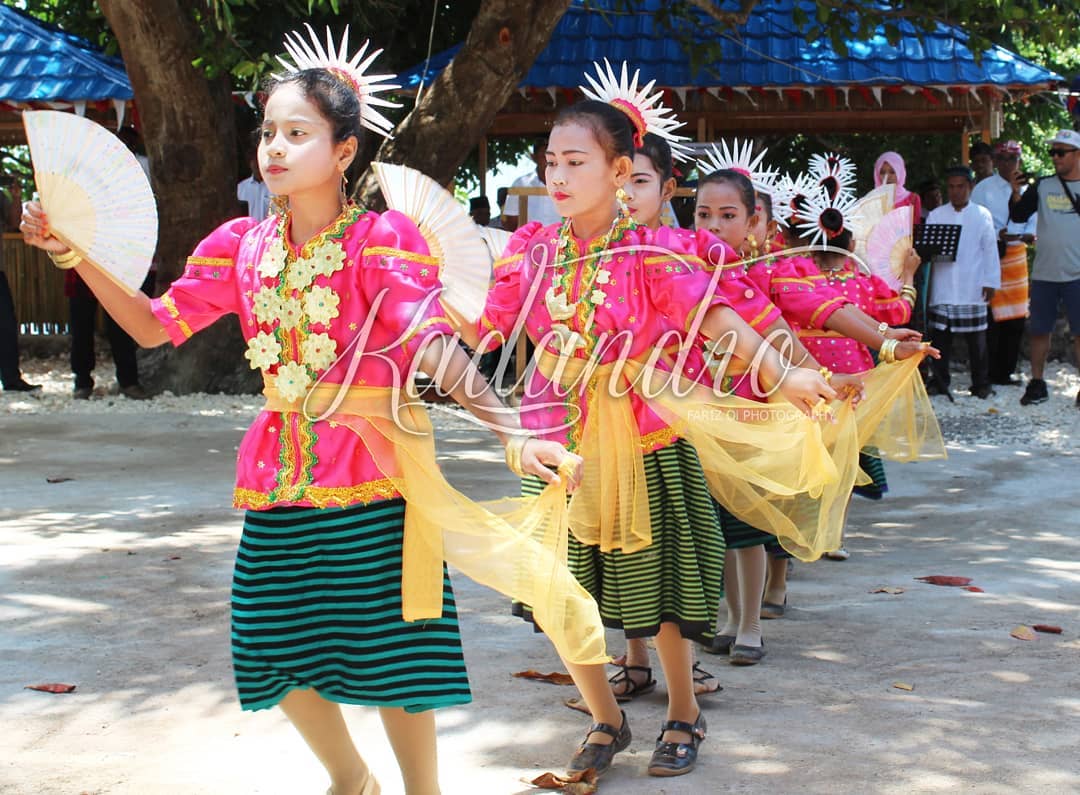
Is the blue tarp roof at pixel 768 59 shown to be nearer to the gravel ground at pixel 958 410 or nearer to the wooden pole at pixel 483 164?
the wooden pole at pixel 483 164

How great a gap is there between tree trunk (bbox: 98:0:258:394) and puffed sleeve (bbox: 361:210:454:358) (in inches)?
307

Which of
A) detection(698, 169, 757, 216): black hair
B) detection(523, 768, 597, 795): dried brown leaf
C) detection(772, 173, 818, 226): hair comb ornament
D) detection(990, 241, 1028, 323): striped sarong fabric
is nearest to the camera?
detection(523, 768, 597, 795): dried brown leaf

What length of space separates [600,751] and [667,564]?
548mm

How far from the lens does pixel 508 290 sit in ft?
12.4

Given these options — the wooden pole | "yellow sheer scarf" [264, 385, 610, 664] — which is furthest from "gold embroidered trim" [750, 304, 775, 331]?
the wooden pole

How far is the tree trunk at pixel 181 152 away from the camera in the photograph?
10.1m

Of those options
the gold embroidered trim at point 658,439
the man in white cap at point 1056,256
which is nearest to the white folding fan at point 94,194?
the gold embroidered trim at point 658,439

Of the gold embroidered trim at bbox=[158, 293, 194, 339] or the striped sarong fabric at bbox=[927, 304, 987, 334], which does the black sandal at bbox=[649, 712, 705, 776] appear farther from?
the striped sarong fabric at bbox=[927, 304, 987, 334]

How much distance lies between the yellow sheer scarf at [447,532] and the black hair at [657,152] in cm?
143

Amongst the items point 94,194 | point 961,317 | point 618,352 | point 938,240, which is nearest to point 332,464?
point 94,194

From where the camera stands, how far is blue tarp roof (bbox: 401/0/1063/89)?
12289 millimetres

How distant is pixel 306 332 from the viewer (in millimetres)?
3049

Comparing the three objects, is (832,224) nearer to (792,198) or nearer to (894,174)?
(792,198)

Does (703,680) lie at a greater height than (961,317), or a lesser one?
lesser
